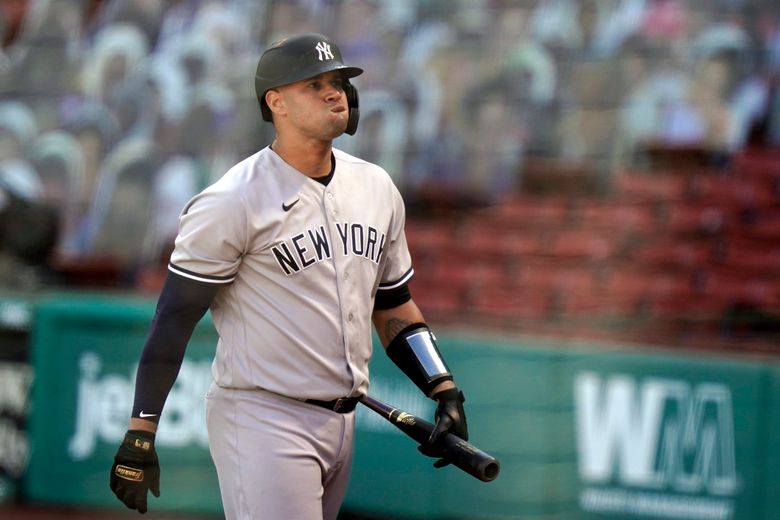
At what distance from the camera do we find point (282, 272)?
2918mm

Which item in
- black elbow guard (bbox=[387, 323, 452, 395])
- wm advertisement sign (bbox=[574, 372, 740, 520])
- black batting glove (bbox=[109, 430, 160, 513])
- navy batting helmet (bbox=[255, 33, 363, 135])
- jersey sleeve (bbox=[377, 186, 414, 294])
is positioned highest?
navy batting helmet (bbox=[255, 33, 363, 135])

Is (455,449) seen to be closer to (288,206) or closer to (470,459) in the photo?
(470,459)

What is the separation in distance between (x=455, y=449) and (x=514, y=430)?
271 cm

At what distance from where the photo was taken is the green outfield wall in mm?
5262

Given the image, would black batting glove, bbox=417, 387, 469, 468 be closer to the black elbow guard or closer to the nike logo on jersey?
the black elbow guard

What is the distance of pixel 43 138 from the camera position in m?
9.05

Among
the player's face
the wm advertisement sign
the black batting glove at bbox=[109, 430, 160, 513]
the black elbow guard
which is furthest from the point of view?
the wm advertisement sign

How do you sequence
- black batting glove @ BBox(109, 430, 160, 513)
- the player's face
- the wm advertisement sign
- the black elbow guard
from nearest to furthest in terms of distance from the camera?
black batting glove @ BBox(109, 430, 160, 513) → the player's face → the black elbow guard → the wm advertisement sign

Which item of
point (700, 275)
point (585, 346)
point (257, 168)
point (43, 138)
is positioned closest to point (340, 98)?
point (257, 168)

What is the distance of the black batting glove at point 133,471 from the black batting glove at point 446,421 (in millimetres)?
682

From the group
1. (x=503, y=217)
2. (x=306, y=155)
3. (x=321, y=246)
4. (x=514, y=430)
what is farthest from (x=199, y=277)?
(x=503, y=217)

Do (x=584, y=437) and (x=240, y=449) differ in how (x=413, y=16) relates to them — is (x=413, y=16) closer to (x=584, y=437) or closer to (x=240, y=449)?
(x=584, y=437)

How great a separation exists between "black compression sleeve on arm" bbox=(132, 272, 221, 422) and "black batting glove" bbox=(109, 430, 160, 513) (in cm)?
7

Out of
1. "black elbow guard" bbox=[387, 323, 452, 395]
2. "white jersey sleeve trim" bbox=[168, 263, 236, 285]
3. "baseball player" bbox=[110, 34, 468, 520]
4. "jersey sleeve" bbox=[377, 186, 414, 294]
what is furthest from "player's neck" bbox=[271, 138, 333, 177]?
"black elbow guard" bbox=[387, 323, 452, 395]
